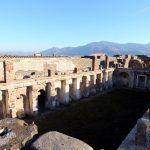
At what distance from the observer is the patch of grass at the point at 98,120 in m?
15.9

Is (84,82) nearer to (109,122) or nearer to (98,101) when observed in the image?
(98,101)

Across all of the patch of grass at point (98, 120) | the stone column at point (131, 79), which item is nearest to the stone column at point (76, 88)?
the patch of grass at point (98, 120)

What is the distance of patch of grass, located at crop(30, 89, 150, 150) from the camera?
15892 mm

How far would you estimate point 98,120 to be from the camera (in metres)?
19.7

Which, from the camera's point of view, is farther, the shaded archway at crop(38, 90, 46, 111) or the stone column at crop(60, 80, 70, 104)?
the stone column at crop(60, 80, 70, 104)

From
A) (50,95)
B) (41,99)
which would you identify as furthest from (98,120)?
(41,99)

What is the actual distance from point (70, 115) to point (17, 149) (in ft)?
51.5

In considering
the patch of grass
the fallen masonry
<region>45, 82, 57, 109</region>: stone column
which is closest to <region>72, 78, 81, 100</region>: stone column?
the patch of grass

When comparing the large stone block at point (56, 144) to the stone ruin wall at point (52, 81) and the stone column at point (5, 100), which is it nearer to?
the stone ruin wall at point (52, 81)

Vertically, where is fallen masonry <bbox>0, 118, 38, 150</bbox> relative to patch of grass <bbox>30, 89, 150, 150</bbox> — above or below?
above

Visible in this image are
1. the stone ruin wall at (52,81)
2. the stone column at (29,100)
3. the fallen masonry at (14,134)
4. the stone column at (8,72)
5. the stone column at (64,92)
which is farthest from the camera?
the stone column at (64,92)

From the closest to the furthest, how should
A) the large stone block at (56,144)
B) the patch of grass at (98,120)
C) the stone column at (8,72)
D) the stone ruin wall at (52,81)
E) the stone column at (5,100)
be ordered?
the large stone block at (56,144), the patch of grass at (98,120), the stone column at (8,72), the stone column at (5,100), the stone ruin wall at (52,81)

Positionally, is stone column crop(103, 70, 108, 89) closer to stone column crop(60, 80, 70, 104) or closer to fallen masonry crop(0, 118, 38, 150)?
stone column crop(60, 80, 70, 104)

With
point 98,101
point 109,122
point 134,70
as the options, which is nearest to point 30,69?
point 98,101
